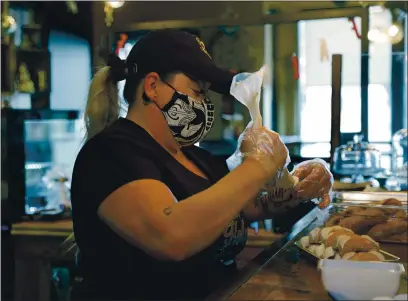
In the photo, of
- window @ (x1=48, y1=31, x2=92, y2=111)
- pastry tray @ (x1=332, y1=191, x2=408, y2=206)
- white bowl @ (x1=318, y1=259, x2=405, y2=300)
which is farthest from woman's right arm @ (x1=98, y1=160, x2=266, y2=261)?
window @ (x1=48, y1=31, x2=92, y2=111)

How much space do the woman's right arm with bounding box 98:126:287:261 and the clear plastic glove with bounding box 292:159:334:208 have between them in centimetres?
60

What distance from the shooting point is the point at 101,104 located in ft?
5.47

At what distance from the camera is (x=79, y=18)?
3977 mm

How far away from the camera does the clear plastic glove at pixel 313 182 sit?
5.99 ft

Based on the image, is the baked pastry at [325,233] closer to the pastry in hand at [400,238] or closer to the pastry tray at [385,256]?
the pastry tray at [385,256]

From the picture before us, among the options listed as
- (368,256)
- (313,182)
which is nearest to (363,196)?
(313,182)

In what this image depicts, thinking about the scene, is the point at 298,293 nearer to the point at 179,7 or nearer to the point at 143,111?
the point at 143,111

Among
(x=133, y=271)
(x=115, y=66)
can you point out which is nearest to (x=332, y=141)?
(x=115, y=66)

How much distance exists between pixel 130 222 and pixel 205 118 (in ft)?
1.78

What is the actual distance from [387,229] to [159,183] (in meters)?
0.70

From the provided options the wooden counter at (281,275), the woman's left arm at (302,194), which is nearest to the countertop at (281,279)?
the wooden counter at (281,275)

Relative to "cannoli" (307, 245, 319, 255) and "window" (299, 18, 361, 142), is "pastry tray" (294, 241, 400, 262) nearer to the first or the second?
"cannoli" (307, 245, 319, 255)

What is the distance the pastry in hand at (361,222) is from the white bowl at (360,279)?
2.28ft

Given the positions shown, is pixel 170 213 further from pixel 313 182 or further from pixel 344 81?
pixel 344 81
